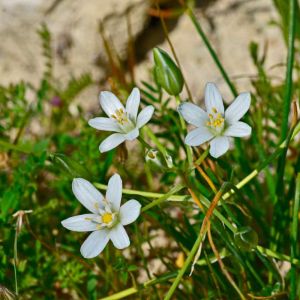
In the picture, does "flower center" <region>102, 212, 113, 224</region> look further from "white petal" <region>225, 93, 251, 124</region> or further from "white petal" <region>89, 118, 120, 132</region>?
"white petal" <region>225, 93, 251, 124</region>

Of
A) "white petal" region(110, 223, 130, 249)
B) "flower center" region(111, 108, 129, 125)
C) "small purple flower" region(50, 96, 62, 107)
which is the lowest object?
"white petal" region(110, 223, 130, 249)

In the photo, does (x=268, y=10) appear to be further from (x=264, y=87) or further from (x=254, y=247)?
(x=254, y=247)

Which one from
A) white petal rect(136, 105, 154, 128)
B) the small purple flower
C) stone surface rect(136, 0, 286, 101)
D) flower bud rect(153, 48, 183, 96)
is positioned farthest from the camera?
stone surface rect(136, 0, 286, 101)

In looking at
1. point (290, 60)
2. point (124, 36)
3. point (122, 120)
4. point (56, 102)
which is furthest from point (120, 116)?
point (124, 36)

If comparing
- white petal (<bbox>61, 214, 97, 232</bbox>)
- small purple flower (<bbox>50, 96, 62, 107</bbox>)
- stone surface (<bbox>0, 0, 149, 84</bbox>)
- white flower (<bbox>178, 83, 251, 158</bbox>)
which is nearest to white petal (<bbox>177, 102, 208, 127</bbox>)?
white flower (<bbox>178, 83, 251, 158</bbox>)

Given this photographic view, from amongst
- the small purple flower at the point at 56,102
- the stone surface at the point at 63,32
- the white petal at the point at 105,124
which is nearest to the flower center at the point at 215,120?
the white petal at the point at 105,124

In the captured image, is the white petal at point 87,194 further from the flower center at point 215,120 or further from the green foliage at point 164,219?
the flower center at point 215,120

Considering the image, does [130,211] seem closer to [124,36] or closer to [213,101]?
[213,101]
